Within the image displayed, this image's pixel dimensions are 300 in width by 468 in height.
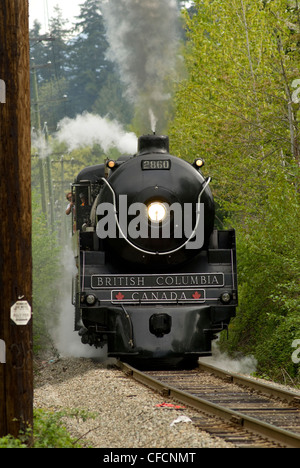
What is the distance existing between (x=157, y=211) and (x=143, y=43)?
237 inches

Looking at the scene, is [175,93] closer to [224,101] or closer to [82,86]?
[224,101]

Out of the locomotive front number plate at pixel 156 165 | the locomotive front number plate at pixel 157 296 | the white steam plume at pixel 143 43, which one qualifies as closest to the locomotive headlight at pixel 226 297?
the locomotive front number plate at pixel 157 296

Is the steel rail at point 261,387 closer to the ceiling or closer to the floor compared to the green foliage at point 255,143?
closer to the floor

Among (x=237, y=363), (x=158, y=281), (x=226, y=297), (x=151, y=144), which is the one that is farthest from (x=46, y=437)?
(x=237, y=363)

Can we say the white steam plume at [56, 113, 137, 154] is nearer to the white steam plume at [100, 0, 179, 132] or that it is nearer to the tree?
the white steam plume at [100, 0, 179, 132]

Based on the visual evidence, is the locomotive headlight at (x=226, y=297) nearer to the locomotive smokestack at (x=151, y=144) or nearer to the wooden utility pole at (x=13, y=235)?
the locomotive smokestack at (x=151, y=144)

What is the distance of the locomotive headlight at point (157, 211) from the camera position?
10.4 m

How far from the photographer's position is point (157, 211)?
34.2 feet

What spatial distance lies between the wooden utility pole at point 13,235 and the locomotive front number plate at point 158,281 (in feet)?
13.3

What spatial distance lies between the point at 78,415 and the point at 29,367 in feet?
6.76

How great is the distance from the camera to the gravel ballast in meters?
6.93

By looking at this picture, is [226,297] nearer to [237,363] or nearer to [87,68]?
[237,363]
